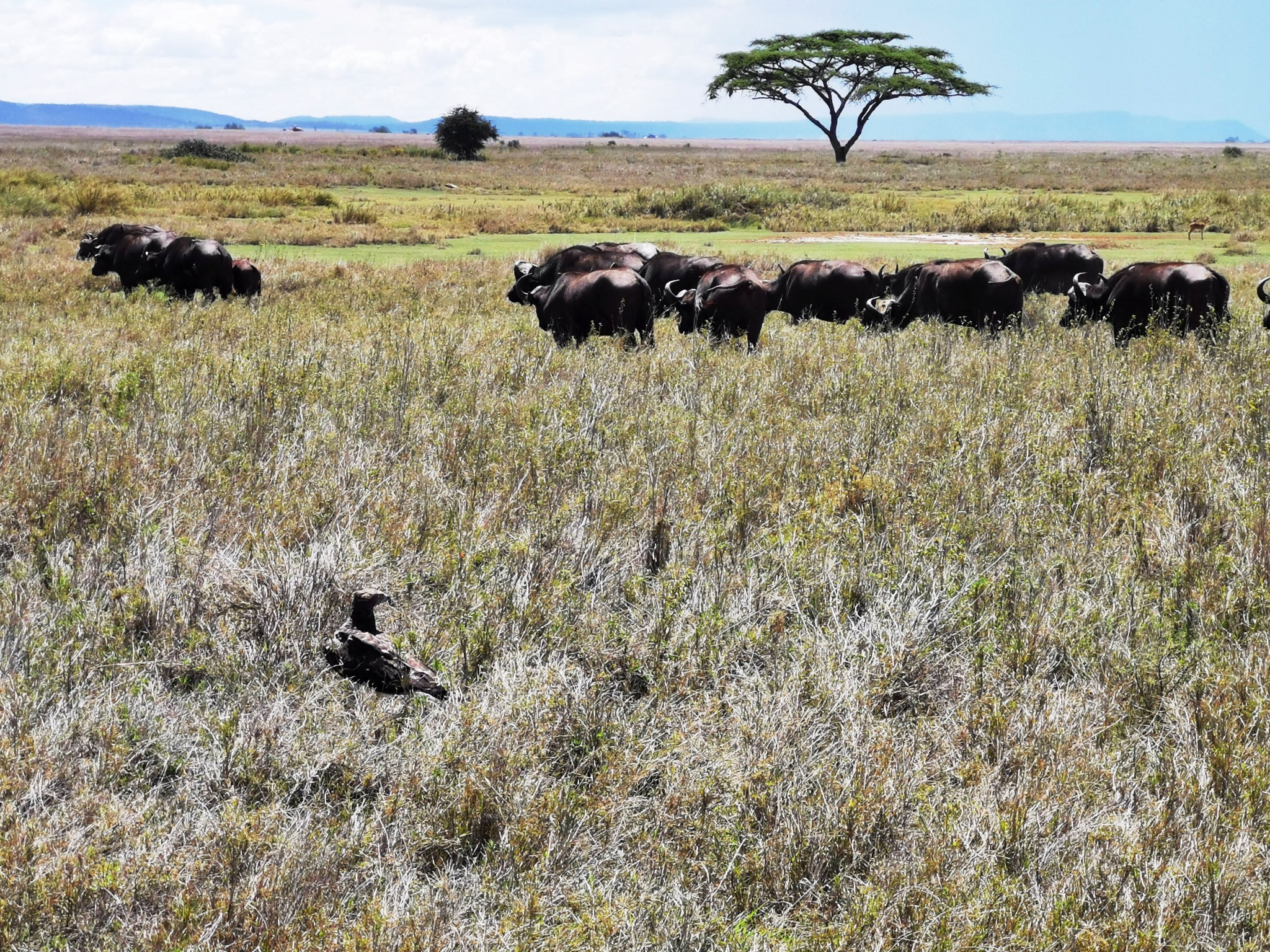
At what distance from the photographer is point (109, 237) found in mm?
18531

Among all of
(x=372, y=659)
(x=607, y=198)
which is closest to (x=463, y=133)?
(x=607, y=198)

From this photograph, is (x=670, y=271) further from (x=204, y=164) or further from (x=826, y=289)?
(x=204, y=164)

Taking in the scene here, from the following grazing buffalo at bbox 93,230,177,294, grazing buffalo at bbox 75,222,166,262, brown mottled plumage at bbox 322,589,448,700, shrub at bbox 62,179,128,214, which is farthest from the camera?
shrub at bbox 62,179,128,214

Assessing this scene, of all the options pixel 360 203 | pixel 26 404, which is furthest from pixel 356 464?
pixel 360 203

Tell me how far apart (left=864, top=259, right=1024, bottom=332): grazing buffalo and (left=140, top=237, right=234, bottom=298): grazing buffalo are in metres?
9.80

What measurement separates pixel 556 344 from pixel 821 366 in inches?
134

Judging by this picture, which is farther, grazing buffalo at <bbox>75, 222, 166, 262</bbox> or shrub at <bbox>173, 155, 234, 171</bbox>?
shrub at <bbox>173, 155, 234, 171</bbox>

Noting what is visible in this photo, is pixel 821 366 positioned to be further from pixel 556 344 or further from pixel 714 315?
pixel 556 344

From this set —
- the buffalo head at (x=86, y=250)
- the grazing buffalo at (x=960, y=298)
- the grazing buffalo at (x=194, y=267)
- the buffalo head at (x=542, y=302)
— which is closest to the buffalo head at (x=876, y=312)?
the grazing buffalo at (x=960, y=298)

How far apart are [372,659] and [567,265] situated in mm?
10981

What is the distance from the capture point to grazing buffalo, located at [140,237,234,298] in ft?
52.1

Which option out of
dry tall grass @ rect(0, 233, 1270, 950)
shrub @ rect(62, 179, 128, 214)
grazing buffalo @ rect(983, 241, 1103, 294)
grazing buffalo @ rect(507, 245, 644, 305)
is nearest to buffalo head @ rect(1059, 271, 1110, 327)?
grazing buffalo @ rect(983, 241, 1103, 294)

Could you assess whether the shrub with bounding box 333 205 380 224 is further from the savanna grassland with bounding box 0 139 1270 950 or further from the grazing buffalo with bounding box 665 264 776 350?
the savanna grassland with bounding box 0 139 1270 950

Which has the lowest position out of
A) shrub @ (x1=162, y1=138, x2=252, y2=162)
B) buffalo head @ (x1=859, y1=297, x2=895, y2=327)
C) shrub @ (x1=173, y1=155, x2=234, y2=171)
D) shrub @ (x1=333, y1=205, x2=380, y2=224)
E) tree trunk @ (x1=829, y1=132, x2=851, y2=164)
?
buffalo head @ (x1=859, y1=297, x2=895, y2=327)
